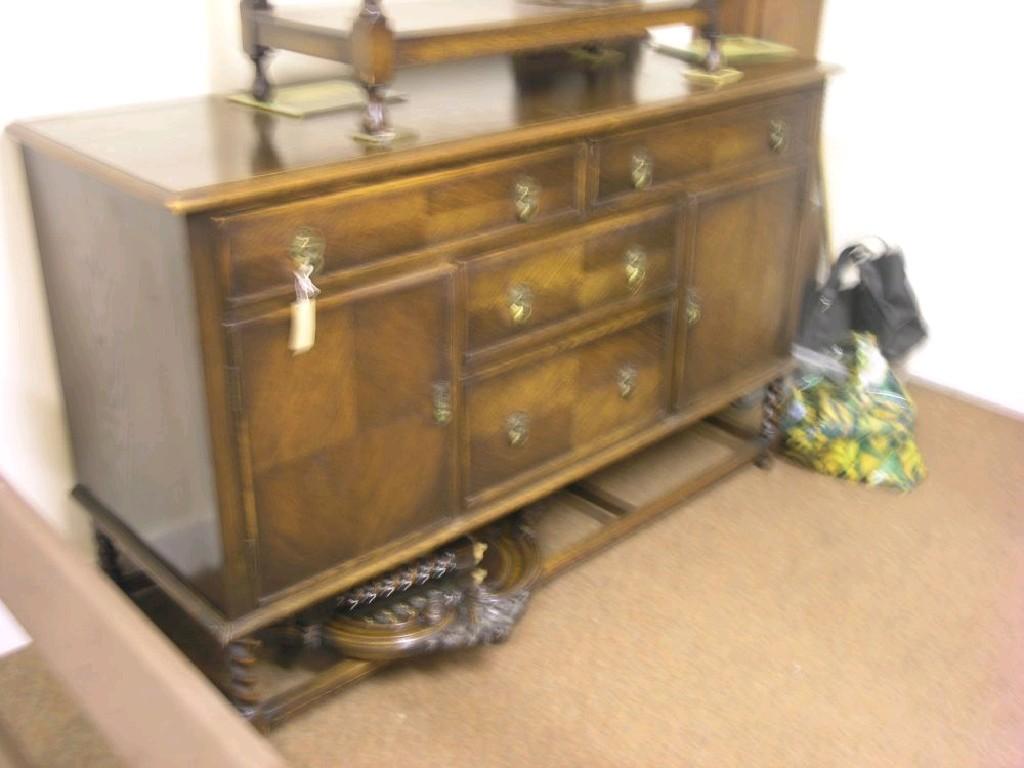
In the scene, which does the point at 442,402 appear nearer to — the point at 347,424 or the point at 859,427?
Answer: the point at 347,424

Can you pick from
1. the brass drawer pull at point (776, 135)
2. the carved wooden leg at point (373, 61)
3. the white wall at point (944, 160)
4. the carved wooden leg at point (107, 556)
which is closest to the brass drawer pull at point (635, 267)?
the brass drawer pull at point (776, 135)

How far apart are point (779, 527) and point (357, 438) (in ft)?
Answer: 3.69

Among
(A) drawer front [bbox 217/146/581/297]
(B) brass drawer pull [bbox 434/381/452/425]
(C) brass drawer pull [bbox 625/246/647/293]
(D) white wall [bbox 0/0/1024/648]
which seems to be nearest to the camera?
(A) drawer front [bbox 217/146/581/297]

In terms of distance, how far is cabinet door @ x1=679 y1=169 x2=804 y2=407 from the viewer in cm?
213

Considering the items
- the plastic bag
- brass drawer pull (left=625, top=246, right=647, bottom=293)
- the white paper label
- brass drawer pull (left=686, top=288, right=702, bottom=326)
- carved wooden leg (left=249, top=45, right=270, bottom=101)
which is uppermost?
carved wooden leg (left=249, top=45, right=270, bottom=101)

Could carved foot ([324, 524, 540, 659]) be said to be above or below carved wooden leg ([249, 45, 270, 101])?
below

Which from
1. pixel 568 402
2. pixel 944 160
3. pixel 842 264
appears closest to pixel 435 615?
pixel 568 402

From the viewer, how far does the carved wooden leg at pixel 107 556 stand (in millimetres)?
1887

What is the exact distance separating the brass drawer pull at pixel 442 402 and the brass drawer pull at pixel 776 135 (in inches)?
37.4

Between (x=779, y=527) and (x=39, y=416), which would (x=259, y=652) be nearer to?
(x=39, y=416)

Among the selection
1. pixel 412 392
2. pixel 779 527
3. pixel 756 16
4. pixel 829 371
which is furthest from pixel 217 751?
pixel 756 16

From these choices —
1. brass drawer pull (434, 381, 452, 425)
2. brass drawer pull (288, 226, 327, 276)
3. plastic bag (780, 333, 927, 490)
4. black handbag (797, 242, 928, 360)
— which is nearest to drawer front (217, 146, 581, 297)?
brass drawer pull (288, 226, 327, 276)

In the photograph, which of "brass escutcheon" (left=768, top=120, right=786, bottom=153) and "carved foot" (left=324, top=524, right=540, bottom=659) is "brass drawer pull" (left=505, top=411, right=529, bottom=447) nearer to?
"carved foot" (left=324, top=524, right=540, bottom=659)

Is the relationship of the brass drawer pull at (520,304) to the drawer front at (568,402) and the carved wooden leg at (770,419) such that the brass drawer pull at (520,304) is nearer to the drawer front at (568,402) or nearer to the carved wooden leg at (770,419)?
the drawer front at (568,402)
